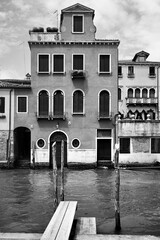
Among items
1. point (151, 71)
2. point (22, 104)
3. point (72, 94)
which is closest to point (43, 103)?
point (22, 104)

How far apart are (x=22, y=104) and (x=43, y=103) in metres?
1.36

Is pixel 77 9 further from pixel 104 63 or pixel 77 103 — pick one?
pixel 77 103

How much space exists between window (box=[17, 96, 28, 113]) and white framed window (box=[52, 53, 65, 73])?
8.76 ft

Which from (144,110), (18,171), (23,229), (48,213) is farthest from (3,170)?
(144,110)

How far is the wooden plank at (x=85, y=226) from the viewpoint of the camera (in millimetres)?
6539

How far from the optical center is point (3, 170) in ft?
61.1

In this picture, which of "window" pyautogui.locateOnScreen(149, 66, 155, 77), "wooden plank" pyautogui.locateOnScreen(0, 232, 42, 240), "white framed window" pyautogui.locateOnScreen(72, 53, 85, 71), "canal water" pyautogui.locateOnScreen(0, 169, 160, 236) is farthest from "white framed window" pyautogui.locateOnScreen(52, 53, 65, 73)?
"wooden plank" pyautogui.locateOnScreen(0, 232, 42, 240)

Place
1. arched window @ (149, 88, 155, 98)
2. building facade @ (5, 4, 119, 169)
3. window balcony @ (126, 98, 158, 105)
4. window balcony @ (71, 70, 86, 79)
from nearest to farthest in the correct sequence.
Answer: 1. window balcony @ (71, 70, 86, 79)
2. building facade @ (5, 4, 119, 169)
3. window balcony @ (126, 98, 158, 105)
4. arched window @ (149, 88, 155, 98)

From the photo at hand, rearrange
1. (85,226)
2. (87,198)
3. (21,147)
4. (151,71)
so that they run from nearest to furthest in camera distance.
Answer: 1. (85,226)
2. (87,198)
3. (21,147)
4. (151,71)

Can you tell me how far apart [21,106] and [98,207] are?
10.8 meters

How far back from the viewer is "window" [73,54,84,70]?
19.6 metres

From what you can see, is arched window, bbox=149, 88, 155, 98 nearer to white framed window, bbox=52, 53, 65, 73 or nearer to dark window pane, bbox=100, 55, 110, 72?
dark window pane, bbox=100, 55, 110, 72

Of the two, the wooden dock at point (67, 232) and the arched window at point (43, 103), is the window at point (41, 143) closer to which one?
the arched window at point (43, 103)

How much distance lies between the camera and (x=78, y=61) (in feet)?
64.5
